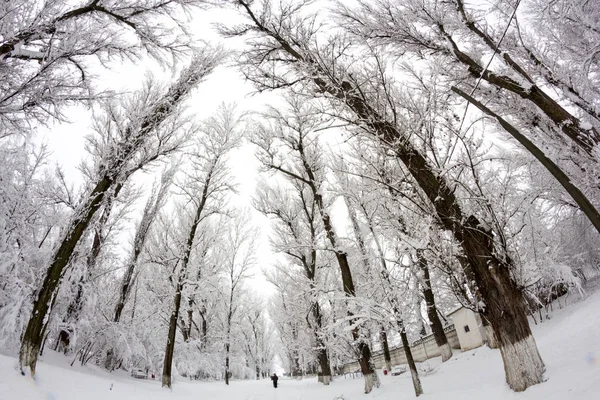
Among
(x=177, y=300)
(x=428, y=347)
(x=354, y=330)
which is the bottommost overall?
(x=428, y=347)

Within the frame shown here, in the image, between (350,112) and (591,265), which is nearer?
(350,112)

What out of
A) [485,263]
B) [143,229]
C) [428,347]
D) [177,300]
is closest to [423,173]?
[485,263]

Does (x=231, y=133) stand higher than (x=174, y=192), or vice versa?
(x=231, y=133)

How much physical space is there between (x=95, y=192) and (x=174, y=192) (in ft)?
18.0

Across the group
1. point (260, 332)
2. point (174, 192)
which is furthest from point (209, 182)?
point (260, 332)

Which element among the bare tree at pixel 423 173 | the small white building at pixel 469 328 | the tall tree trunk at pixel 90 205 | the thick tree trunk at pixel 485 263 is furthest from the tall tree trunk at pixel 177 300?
the small white building at pixel 469 328

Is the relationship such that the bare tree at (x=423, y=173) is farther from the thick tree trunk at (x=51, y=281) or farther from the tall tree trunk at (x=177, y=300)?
the tall tree trunk at (x=177, y=300)

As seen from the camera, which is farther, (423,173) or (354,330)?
(354,330)

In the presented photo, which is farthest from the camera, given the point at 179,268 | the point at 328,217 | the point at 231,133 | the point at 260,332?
the point at 260,332

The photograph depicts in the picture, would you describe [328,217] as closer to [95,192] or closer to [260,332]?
[95,192]

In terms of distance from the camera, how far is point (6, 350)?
18.5 feet

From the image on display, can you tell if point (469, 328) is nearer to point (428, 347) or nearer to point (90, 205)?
point (428, 347)

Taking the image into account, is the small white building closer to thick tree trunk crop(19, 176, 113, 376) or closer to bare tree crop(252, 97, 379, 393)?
bare tree crop(252, 97, 379, 393)

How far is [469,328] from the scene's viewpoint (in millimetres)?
13688
